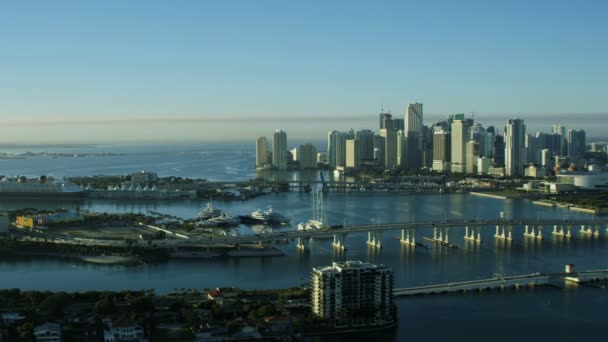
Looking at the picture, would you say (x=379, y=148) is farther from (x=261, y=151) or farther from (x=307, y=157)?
(x=261, y=151)

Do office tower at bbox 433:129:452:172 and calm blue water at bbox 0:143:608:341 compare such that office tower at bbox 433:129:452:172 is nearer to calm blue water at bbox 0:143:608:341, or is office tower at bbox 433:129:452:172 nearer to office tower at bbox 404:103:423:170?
office tower at bbox 404:103:423:170

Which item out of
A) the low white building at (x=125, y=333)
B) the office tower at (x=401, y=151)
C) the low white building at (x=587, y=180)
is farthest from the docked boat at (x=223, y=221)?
the office tower at (x=401, y=151)

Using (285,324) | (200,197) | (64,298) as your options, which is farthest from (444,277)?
(200,197)

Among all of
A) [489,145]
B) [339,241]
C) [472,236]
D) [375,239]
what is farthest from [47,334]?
[489,145]

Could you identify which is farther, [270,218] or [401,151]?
[401,151]

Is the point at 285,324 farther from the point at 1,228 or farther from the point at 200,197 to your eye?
the point at 200,197

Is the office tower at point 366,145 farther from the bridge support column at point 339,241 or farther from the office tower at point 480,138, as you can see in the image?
the bridge support column at point 339,241

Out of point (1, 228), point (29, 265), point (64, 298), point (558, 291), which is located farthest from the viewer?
point (1, 228)
